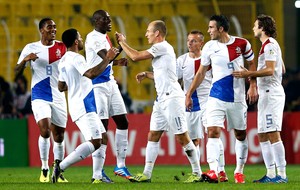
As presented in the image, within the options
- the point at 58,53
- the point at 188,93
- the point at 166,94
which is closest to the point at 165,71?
the point at 166,94

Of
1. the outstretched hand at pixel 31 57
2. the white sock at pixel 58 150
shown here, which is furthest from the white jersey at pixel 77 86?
the white sock at pixel 58 150

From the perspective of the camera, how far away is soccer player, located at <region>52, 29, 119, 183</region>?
1453 centimetres

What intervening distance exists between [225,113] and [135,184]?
1580 millimetres

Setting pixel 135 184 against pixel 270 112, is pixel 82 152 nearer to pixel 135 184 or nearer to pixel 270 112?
pixel 135 184

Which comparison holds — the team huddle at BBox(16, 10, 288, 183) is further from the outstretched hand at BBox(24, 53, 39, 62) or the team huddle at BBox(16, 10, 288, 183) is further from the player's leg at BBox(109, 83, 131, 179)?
the outstretched hand at BBox(24, 53, 39, 62)

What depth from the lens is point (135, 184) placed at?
14.7 meters

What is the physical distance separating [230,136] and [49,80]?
270 inches

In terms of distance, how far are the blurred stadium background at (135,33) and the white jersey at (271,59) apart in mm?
7662

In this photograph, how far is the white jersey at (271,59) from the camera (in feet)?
48.2

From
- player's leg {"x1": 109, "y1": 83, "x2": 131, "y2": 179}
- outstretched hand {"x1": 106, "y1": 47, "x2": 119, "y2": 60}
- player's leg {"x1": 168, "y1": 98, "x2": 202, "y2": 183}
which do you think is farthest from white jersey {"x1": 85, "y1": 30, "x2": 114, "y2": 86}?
player's leg {"x1": 168, "y1": 98, "x2": 202, "y2": 183}

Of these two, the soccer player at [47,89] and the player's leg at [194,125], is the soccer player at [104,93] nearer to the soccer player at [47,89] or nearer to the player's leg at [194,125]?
the soccer player at [47,89]

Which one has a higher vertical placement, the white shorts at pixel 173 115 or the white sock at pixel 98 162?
the white shorts at pixel 173 115

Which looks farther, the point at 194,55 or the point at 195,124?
the point at 194,55

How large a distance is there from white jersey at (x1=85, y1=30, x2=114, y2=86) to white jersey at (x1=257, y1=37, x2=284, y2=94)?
222 centimetres
